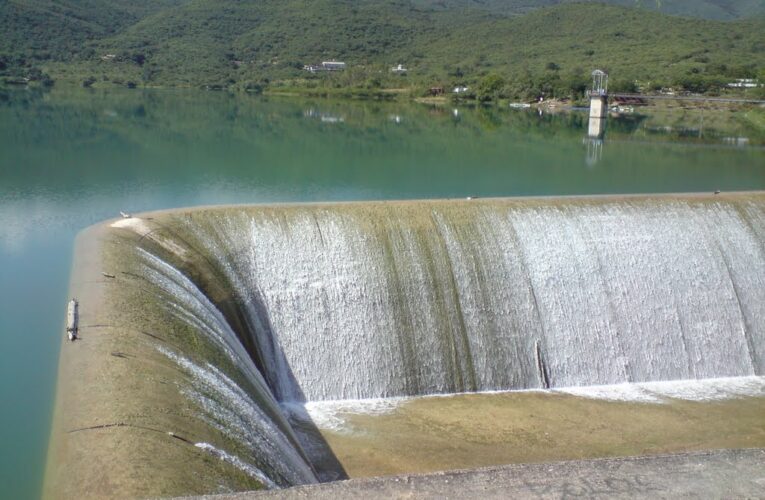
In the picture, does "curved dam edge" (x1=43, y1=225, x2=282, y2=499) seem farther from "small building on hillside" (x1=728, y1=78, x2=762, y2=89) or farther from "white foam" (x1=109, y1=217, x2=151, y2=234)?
"small building on hillside" (x1=728, y1=78, x2=762, y2=89)

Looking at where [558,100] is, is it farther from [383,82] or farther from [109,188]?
[109,188]

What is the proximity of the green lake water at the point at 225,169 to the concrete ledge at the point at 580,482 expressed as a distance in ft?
8.93

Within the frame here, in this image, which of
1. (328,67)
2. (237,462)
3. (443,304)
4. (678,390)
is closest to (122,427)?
(237,462)

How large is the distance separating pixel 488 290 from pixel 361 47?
81.3 metres

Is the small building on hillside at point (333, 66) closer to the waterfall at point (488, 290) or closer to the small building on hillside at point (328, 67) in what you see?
the small building on hillside at point (328, 67)

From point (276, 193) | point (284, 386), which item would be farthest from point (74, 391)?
A: point (276, 193)

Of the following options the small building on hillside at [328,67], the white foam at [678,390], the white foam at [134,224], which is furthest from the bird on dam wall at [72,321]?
the small building on hillside at [328,67]

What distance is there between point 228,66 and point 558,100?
37.4 meters

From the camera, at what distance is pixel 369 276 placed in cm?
1101

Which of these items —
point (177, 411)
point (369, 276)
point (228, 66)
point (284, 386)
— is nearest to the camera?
point (177, 411)

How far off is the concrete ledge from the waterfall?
552 cm

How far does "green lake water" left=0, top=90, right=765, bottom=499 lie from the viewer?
8867 millimetres

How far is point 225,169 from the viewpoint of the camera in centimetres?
1994

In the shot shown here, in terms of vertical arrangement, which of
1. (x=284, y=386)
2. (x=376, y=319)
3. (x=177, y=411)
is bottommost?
(x=284, y=386)
